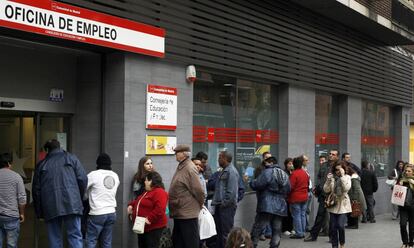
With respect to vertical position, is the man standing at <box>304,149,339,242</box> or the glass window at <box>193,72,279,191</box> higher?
the glass window at <box>193,72,279,191</box>

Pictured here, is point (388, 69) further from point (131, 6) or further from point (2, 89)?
point (2, 89)

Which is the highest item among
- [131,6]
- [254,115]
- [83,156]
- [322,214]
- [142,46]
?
[131,6]

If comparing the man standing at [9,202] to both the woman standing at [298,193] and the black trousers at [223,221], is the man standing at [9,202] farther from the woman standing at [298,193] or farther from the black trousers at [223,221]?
the woman standing at [298,193]

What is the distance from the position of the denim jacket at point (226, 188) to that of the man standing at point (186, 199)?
1.33 metres

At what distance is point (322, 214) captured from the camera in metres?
13.0

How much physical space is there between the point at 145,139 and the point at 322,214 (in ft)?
16.7

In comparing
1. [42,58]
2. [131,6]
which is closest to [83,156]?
[42,58]

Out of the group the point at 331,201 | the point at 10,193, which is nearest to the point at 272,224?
the point at 331,201

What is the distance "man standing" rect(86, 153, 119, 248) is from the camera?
27.3ft

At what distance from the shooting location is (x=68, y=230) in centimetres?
804

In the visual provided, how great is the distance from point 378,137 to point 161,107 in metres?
12.5

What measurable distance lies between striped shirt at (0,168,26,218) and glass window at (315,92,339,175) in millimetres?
9907

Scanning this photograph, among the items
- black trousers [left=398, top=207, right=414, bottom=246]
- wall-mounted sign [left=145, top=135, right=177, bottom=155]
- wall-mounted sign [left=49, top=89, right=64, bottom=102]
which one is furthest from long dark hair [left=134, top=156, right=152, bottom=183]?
black trousers [left=398, top=207, right=414, bottom=246]

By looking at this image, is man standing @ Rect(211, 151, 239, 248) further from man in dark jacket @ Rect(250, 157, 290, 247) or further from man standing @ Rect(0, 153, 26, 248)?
man standing @ Rect(0, 153, 26, 248)
